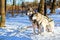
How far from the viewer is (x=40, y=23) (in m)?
1.83

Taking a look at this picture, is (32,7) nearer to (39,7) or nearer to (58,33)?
(39,7)

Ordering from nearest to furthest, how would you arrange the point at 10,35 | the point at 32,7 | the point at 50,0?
the point at 10,35
the point at 32,7
the point at 50,0

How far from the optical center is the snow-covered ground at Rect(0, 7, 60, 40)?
173cm

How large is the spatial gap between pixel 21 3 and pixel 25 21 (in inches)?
9.4

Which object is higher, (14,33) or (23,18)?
(23,18)

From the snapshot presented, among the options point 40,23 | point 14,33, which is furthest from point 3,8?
point 40,23

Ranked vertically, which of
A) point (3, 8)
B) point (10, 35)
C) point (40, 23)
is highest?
point (3, 8)

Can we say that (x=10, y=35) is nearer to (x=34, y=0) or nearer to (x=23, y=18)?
(x=23, y=18)

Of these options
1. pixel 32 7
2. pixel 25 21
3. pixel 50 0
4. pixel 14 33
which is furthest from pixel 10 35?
pixel 50 0

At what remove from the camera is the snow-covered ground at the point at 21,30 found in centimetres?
173

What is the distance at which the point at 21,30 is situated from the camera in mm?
1891

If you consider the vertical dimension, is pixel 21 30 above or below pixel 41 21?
below

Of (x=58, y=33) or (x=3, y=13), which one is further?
(x=3, y=13)

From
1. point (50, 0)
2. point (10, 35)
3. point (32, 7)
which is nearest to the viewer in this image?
point (10, 35)
